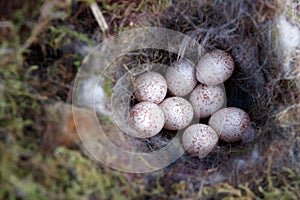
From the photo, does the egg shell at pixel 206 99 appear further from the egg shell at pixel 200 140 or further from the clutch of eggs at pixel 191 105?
the egg shell at pixel 200 140

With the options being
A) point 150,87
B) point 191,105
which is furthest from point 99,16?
point 191,105

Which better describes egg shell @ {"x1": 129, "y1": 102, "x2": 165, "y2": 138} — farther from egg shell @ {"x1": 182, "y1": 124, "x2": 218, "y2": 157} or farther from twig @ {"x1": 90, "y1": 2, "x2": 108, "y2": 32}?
twig @ {"x1": 90, "y1": 2, "x2": 108, "y2": 32}

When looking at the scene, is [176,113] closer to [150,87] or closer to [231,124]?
[150,87]

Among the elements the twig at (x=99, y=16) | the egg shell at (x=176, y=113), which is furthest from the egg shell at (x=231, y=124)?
the twig at (x=99, y=16)

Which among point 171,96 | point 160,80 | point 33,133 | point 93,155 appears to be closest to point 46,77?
point 33,133

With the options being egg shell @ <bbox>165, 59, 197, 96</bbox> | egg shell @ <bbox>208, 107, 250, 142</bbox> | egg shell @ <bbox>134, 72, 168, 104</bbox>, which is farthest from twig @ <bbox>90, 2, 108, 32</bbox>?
egg shell @ <bbox>208, 107, 250, 142</bbox>
